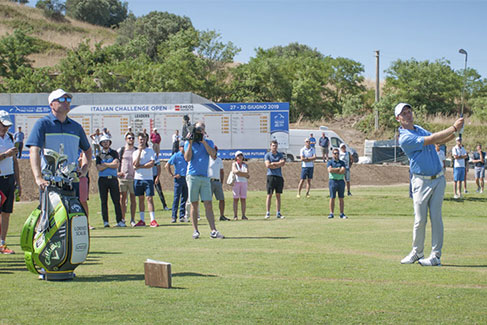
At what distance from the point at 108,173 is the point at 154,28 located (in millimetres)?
75478

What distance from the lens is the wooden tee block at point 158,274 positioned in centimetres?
702

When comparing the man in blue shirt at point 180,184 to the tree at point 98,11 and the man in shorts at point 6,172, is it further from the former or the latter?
the tree at point 98,11

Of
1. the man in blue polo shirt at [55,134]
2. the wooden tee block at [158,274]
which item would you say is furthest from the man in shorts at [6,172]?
the wooden tee block at [158,274]

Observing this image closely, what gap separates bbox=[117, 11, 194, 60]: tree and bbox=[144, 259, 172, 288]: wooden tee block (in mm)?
77889

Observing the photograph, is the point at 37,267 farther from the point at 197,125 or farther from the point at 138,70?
the point at 138,70

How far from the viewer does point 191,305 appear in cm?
630

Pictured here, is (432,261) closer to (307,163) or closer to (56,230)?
(56,230)

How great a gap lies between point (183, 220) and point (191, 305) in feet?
40.6

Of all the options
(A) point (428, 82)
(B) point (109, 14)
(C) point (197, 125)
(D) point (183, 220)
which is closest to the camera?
(C) point (197, 125)

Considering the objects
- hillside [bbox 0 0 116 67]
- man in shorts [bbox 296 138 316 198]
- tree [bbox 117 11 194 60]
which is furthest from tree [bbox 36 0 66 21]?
man in shorts [bbox 296 138 316 198]

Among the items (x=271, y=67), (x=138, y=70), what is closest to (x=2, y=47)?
(x=138, y=70)

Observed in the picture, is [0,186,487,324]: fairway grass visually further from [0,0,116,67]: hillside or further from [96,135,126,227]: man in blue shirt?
[0,0,116,67]: hillside

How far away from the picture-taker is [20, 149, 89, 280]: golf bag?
300 inches

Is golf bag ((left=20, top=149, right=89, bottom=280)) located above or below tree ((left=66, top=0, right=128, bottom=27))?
below
